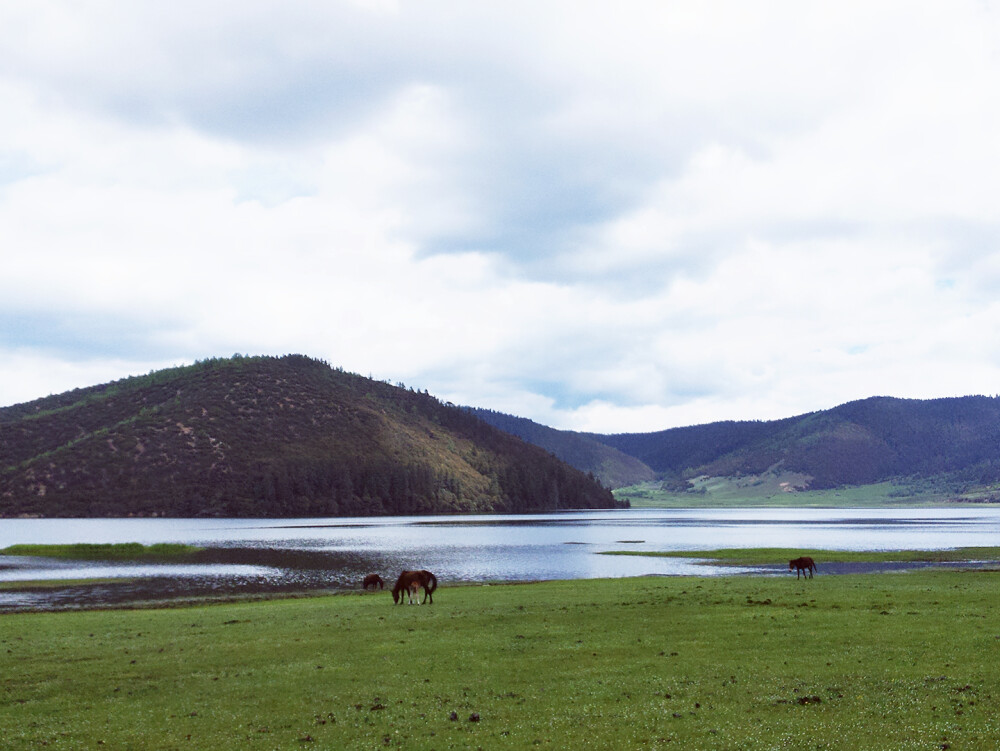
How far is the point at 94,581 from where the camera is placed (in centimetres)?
6450

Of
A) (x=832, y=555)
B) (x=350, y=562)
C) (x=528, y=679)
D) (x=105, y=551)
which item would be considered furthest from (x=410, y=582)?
(x=105, y=551)

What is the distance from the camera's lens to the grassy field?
1498cm

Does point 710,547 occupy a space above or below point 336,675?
below

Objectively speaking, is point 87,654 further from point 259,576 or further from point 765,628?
point 259,576

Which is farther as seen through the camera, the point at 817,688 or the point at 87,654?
the point at 87,654

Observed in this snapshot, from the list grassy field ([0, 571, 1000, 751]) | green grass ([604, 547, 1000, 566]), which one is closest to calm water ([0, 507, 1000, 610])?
green grass ([604, 547, 1000, 566])

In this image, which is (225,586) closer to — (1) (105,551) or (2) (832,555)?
(1) (105,551)

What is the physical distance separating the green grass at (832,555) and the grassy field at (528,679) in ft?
156

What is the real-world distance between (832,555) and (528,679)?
75.6m

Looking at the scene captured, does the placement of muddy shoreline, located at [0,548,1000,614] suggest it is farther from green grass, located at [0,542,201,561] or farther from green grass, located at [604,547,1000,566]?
green grass, located at [0,542,201,561]

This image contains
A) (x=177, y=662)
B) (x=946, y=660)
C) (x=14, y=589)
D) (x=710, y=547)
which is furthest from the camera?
(x=710, y=547)

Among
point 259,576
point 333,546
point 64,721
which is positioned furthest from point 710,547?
point 64,721

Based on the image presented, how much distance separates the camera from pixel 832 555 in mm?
84625

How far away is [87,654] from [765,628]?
76.5ft
